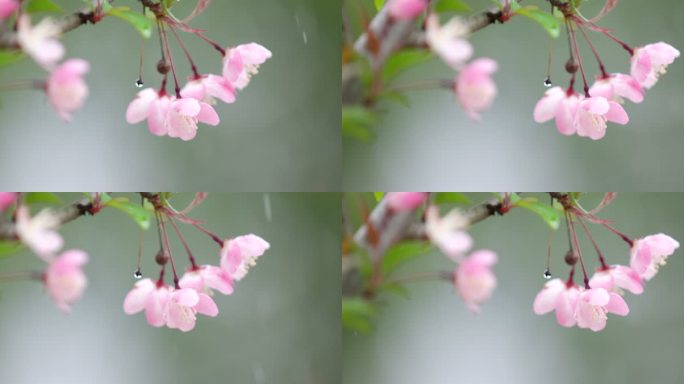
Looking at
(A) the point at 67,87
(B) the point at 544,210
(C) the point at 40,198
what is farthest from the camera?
(B) the point at 544,210

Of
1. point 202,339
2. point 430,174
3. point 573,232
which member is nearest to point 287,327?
point 202,339

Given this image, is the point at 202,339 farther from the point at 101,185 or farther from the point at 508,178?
the point at 508,178

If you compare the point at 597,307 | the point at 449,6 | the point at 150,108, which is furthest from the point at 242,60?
the point at 597,307

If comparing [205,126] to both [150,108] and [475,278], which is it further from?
[475,278]

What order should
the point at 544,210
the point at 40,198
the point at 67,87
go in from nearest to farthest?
the point at 67,87 → the point at 40,198 → the point at 544,210

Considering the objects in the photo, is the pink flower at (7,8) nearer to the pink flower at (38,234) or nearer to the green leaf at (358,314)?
the pink flower at (38,234)

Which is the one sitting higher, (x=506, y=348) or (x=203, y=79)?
(x=203, y=79)

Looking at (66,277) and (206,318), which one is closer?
(66,277)

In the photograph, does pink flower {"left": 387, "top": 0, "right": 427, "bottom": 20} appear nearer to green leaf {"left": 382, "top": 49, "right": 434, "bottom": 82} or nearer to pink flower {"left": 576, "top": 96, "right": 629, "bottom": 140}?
green leaf {"left": 382, "top": 49, "right": 434, "bottom": 82}
